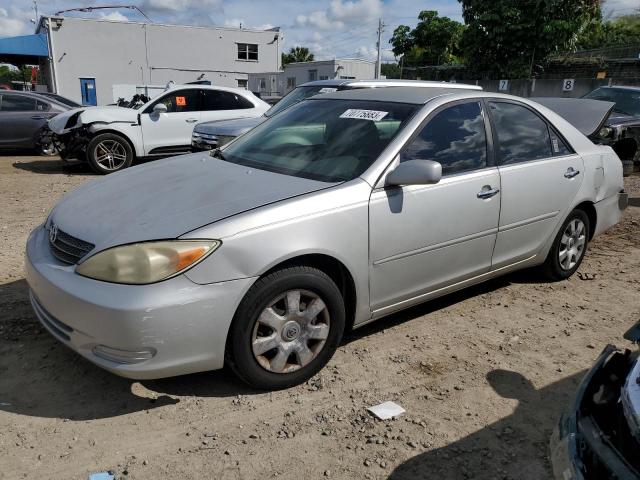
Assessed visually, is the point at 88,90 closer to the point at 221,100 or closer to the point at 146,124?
the point at 221,100

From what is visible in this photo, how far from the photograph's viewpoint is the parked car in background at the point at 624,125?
32.0 feet

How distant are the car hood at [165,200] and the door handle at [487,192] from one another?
1.21m

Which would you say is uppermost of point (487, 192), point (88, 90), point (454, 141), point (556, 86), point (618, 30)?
point (618, 30)

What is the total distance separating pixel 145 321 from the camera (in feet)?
8.27

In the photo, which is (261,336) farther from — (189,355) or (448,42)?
(448,42)

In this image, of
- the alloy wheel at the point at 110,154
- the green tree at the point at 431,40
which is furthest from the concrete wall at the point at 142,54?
the alloy wheel at the point at 110,154

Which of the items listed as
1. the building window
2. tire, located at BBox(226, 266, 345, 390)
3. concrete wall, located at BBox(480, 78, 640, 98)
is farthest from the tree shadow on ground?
the building window

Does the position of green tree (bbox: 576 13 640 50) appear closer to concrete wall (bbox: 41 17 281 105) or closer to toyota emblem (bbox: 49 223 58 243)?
concrete wall (bbox: 41 17 281 105)

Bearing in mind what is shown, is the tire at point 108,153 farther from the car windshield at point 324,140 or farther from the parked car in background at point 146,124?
the car windshield at point 324,140

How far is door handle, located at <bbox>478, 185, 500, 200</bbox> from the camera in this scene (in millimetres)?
3703

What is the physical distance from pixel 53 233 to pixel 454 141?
2587 mm

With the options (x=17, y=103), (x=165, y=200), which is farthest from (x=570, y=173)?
(x=17, y=103)

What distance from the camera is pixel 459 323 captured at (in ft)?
13.0

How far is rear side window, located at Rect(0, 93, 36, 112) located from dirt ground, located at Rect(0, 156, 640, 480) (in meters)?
9.16
